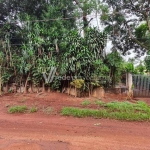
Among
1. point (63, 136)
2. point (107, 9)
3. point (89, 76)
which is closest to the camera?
point (63, 136)

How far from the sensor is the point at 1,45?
9414mm

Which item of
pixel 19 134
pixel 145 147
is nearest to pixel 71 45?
pixel 19 134

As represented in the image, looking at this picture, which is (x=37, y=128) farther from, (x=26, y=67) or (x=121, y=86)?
(x=121, y=86)

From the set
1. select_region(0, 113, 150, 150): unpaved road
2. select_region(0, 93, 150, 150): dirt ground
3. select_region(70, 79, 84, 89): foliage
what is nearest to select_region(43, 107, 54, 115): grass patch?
select_region(0, 93, 150, 150): dirt ground

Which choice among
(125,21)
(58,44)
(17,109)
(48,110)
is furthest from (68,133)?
(125,21)

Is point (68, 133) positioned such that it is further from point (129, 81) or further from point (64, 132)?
point (129, 81)

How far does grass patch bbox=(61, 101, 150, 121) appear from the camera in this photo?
601 centimetres

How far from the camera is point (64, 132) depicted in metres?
4.71

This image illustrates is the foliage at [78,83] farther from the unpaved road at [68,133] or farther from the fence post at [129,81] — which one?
the fence post at [129,81]

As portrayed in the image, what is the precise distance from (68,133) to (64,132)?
0.42ft

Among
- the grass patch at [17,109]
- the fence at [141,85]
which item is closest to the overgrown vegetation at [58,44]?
the fence at [141,85]

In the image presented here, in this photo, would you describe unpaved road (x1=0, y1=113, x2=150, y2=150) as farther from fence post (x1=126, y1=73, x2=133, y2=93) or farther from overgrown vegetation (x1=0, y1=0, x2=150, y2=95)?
fence post (x1=126, y1=73, x2=133, y2=93)

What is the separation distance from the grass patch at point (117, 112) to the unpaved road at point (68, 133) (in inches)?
10.4

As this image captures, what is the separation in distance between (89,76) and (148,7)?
5.19 meters
